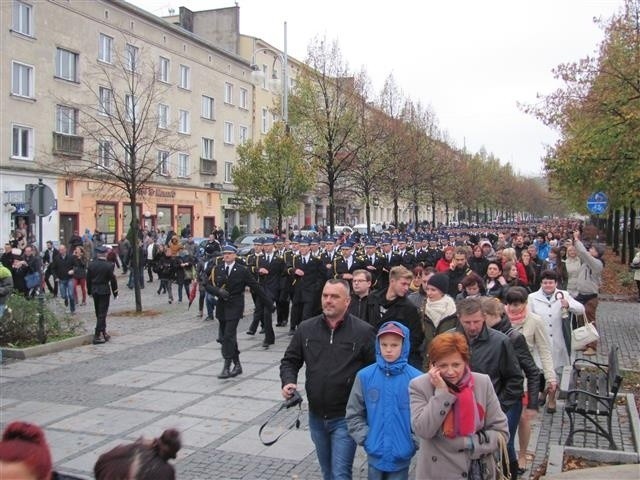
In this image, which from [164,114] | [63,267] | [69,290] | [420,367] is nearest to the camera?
[420,367]

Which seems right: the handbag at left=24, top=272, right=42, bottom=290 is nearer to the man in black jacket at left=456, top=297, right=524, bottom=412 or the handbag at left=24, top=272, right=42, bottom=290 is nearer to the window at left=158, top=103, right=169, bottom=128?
the man in black jacket at left=456, top=297, right=524, bottom=412

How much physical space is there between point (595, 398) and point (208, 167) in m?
41.0

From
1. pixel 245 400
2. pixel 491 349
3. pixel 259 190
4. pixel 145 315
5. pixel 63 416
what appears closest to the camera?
pixel 491 349

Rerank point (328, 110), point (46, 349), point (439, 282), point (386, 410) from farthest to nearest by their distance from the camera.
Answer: point (328, 110), point (46, 349), point (439, 282), point (386, 410)

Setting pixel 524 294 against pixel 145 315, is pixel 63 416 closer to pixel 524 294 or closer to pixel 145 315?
pixel 524 294

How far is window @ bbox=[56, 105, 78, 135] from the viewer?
105 feet

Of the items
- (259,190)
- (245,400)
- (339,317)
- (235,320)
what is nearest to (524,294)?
(339,317)

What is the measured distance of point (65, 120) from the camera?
107ft

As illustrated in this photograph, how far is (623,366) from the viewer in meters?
10.2

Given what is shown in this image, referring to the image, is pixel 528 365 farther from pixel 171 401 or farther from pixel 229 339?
pixel 229 339

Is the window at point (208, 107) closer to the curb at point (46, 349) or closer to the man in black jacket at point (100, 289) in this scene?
the man in black jacket at point (100, 289)

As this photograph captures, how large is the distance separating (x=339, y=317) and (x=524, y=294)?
2567 millimetres

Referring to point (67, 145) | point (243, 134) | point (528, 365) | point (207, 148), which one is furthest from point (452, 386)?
point (243, 134)

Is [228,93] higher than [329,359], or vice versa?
[228,93]
